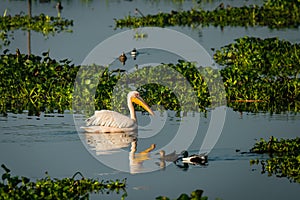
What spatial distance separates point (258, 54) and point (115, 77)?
3.71m

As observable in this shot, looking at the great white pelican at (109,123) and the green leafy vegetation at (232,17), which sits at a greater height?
the green leafy vegetation at (232,17)

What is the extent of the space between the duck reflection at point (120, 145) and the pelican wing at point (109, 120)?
7.2 inches

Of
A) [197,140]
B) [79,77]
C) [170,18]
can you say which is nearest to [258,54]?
[79,77]

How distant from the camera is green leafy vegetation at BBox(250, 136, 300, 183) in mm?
12156

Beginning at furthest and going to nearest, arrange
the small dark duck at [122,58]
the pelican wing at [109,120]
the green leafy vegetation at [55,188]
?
the small dark duck at [122,58]
the pelican wing at [109,120]
the green leafy vegetation at [55,188]

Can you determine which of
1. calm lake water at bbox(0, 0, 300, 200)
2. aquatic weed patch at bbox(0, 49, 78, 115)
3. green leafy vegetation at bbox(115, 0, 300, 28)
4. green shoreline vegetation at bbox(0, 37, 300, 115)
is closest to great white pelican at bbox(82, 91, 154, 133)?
calm lake water at bbox(0, 0, 300, 200)

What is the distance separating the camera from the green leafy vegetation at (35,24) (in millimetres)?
27453

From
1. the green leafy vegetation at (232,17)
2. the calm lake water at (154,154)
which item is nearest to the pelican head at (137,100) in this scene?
the calm lake water at (154,154)

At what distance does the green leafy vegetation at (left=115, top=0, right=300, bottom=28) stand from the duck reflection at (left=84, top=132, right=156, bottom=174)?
12815 mm

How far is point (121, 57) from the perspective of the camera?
21219 mm

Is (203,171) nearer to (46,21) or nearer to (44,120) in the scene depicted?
(44,120)

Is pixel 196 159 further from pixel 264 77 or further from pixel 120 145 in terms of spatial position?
pixel 264 77

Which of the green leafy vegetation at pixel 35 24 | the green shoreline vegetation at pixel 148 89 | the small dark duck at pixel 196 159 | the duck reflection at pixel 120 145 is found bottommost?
the small dark duck at pixel 196 159

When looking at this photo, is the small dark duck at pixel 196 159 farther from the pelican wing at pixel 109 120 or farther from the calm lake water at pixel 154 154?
the pelican wing at pixel 109 120
